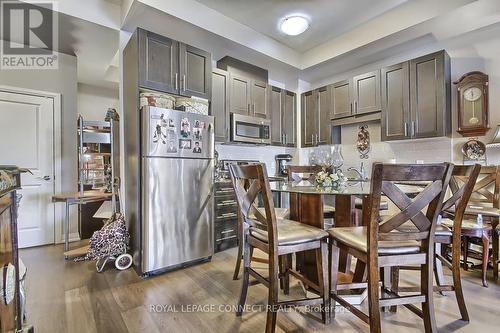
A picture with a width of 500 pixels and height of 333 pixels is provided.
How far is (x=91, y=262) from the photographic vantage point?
2770 millimetres

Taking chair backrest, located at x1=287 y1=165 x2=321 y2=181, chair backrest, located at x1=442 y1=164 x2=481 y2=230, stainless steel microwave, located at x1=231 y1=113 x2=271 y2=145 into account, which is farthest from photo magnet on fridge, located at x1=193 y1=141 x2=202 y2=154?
chair backrest, located at x1=442 y1=164 x2=481 y2=230

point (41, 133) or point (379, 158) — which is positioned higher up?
point (41, 133)

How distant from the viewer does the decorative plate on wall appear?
117 inches

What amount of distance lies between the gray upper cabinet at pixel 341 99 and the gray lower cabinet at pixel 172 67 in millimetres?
2206

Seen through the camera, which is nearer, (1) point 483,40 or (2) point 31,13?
(2) point 31,13

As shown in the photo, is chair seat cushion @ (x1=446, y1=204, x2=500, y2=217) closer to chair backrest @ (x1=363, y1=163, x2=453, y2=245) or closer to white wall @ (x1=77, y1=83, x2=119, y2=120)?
chair backrest @ (x1=363, y1=163, x2=453, y2=245)

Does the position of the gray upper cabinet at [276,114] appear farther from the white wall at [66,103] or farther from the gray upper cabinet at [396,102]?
the white wall at [66,103]

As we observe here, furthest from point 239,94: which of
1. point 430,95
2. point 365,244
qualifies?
point 365,244

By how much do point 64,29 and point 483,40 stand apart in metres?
5.00

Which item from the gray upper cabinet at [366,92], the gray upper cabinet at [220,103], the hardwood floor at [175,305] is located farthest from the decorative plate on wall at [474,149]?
the gray upper cabinet at [220,103]

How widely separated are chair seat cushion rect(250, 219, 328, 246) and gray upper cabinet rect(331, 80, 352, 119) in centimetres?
289

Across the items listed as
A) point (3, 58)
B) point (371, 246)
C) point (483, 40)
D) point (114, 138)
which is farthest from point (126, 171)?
point (483, 40)

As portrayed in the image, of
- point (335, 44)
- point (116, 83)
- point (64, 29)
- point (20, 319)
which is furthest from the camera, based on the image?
point (116, 83)

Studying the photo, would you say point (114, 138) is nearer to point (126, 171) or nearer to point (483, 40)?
point (126, 171)
